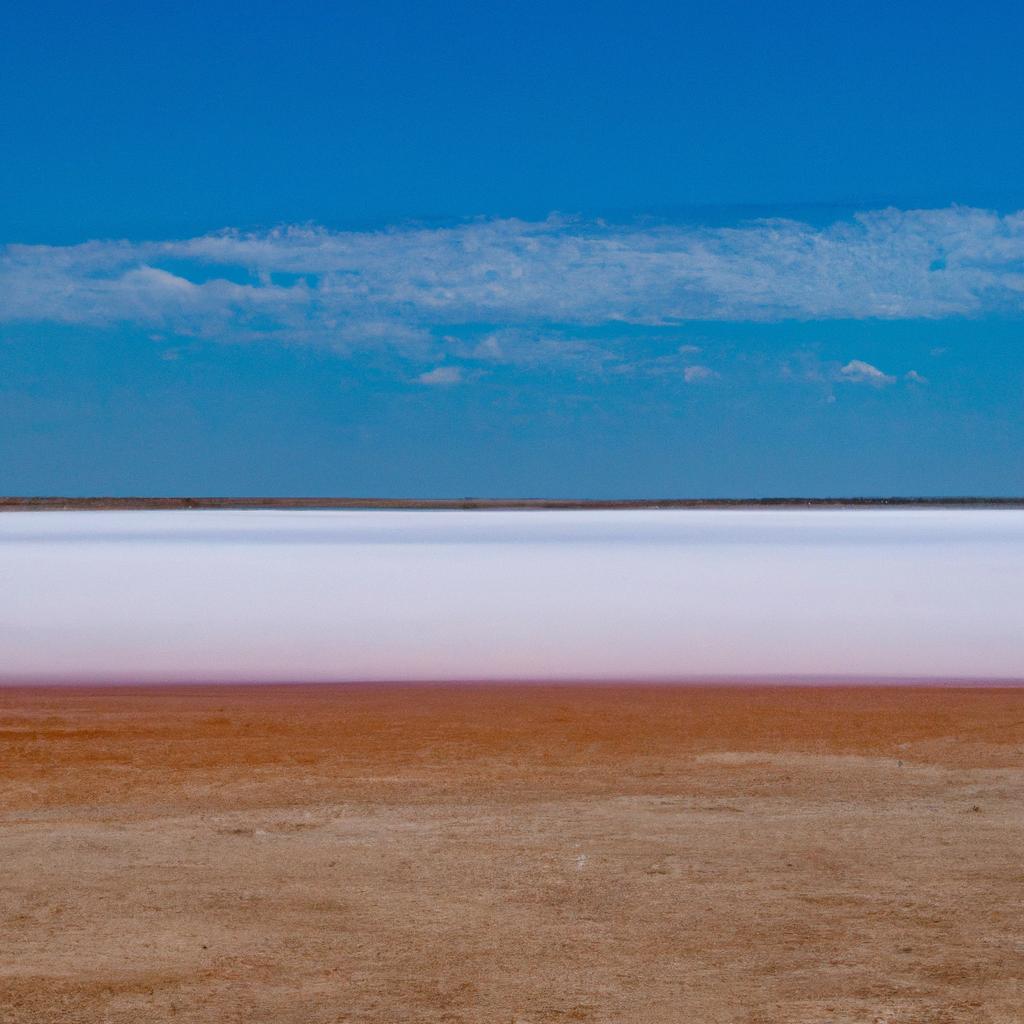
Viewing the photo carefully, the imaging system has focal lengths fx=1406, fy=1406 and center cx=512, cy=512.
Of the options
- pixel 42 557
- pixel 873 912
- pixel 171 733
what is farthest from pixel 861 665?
pixel 42 557

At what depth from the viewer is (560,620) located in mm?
15820

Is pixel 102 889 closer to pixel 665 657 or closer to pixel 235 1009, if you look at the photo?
pixel 235 1009

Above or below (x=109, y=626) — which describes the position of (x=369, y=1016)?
below

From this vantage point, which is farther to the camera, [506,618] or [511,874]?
[506,618]

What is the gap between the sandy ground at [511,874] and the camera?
153 inches

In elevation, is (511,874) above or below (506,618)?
below

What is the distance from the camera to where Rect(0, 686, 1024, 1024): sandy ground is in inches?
153

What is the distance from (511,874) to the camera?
495 cm

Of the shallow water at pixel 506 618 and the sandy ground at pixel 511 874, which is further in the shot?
the shallow water at pixel 506 618

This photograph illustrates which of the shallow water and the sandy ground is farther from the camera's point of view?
the shallow water

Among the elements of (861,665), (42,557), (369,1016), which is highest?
(42,557)

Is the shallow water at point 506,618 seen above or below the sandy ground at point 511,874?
above

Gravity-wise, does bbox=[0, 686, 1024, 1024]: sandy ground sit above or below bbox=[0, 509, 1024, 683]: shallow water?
below

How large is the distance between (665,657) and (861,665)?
5.53 ft
